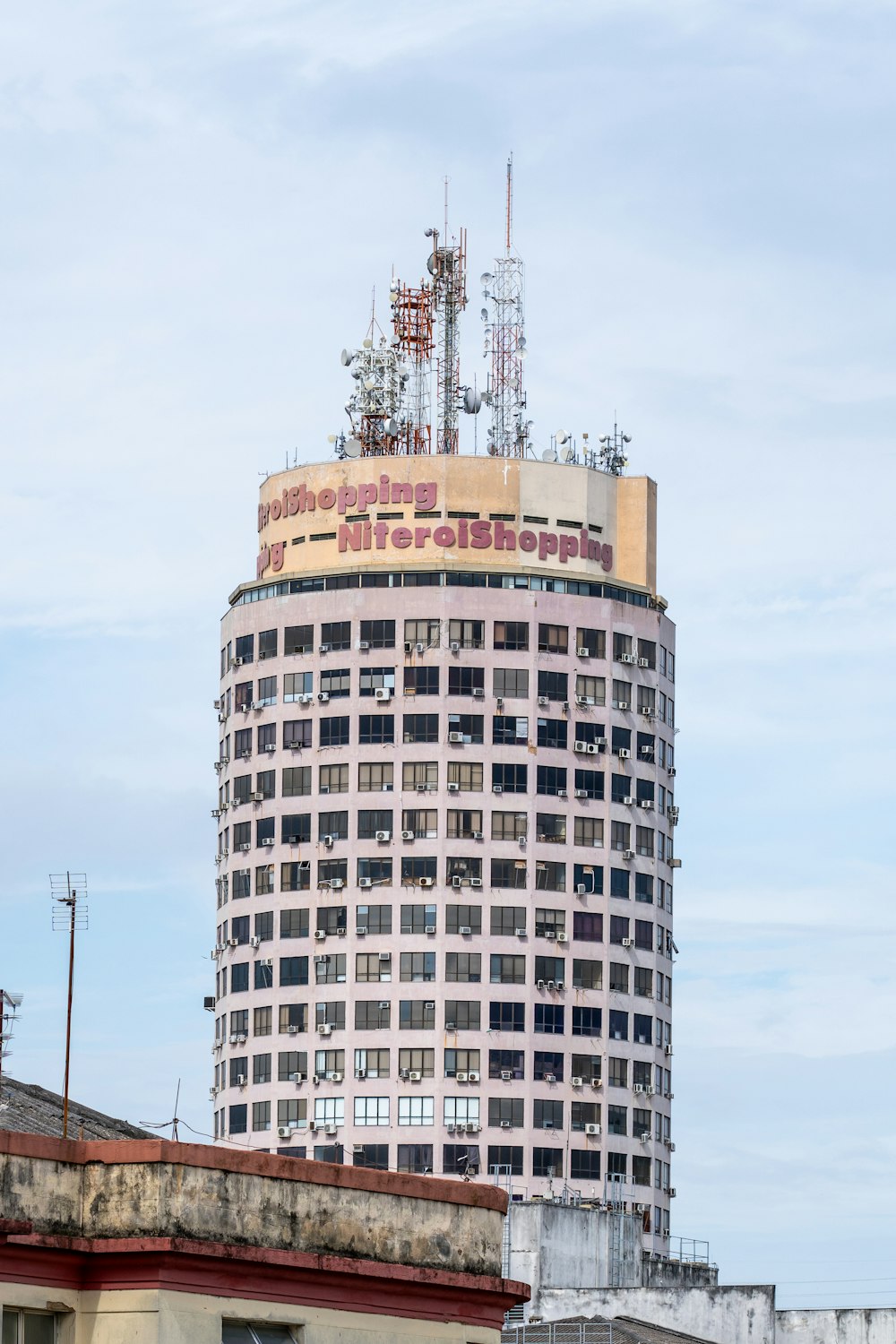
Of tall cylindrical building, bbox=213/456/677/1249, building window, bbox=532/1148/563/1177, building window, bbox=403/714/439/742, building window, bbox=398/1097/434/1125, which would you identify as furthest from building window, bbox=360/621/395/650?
building window, bbox=532/1148/563/1177

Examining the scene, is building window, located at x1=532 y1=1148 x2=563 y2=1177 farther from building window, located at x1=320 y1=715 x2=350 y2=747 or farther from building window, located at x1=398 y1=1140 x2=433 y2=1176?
building window, located at x1=320 y1=715 x2=350 y2=747

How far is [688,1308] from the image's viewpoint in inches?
4572

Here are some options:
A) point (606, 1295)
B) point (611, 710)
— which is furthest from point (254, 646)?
point (606, 1295)

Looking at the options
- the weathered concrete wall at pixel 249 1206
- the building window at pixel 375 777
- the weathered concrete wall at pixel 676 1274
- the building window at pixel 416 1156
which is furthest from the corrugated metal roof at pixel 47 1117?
the building window at pixel 375 777

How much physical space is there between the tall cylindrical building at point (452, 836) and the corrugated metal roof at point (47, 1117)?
11365 cm

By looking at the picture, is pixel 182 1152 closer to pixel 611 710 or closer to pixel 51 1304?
pixel 51 1304

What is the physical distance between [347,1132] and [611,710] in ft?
102

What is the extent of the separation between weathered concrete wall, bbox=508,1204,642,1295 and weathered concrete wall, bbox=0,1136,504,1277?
8248cm

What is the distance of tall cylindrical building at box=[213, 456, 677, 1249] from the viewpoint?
173 m

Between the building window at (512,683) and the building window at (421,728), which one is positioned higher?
the building window at (512,683)

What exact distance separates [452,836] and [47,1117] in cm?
12219

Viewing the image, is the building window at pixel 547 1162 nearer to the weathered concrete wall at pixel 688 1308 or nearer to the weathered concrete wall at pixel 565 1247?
the weathered concrete wall at pixel 565 1247

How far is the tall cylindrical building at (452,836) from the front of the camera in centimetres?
17325

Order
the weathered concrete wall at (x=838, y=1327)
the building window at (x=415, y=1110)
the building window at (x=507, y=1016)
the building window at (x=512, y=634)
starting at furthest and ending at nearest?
the building window at (x=512, y=634)
the building window at (x=507, y=1016)
the building window at (x=415, y=1110)
the weathered concrete wall at (x=838, y=1327)
